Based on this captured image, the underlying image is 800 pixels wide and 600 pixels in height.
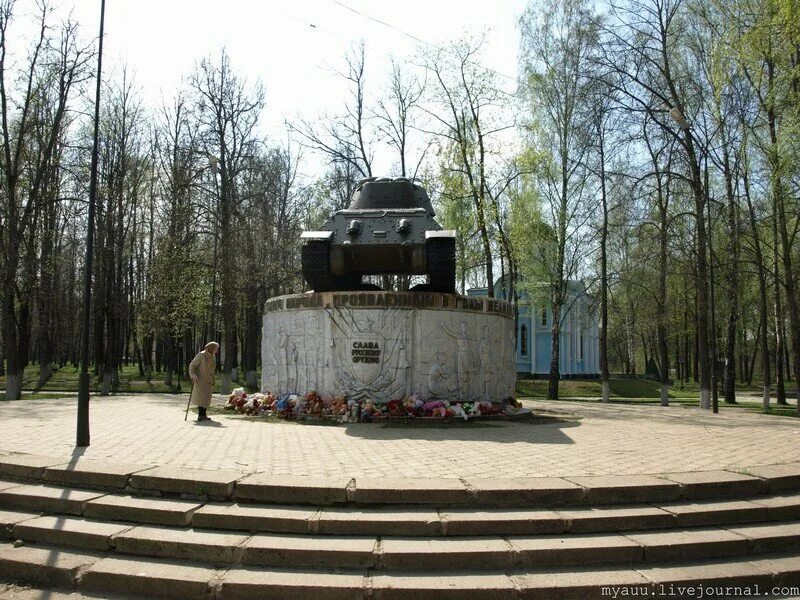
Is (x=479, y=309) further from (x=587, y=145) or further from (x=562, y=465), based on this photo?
(x=587, y=145)

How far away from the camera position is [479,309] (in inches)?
455

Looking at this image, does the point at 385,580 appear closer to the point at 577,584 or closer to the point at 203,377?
the point at 577,584

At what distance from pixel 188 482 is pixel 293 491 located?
0.98 m

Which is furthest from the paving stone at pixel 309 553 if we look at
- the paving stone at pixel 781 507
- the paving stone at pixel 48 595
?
the paving stone at pixel 781 507

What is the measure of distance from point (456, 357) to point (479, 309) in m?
1.15

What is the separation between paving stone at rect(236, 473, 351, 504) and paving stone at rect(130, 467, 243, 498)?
0.15m

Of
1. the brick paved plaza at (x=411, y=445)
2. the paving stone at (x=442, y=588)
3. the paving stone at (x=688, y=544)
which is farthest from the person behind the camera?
the brick paved plaza at (x=411, y=445)

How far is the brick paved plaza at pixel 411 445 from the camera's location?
20.3ft

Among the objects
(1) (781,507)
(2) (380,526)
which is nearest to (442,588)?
(2) (380,526)

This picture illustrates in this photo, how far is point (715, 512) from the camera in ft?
16.7

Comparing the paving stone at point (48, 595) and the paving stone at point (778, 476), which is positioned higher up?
the paving stone at point (778, 476)

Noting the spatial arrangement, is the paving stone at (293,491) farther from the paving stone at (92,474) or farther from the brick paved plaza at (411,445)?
the paving stone at (92,474)

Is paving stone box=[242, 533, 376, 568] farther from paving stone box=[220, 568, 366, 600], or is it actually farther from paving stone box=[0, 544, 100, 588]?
paving stone box=[0, 544, 100, 588]

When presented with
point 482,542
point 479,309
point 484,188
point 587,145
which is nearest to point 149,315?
point 484,188
